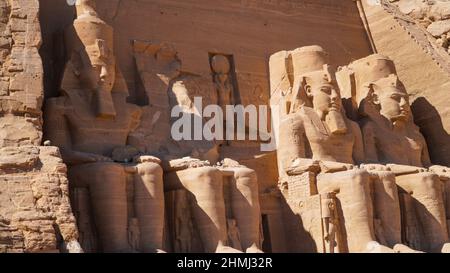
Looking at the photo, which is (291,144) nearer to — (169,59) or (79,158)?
(169,59)

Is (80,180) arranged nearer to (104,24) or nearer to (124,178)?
(124,178)

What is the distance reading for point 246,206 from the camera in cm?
1257

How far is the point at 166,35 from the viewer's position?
1453 cm

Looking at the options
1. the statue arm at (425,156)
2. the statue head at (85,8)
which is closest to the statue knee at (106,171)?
Answer: the statue head at (85,8)

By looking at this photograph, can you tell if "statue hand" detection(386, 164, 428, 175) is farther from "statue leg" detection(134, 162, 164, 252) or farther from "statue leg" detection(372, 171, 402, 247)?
"statue leg" detection(134, 162, 164, 252)

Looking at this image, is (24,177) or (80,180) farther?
(80,180)

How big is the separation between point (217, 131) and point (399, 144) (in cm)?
295

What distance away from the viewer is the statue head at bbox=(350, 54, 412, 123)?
14977 millimetres

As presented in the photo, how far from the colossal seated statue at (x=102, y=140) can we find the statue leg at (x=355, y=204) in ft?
8.69

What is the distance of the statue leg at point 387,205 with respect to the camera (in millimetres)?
13047

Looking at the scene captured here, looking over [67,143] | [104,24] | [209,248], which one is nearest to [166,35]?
[104,24]

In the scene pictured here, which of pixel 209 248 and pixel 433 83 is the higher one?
pixel 433 83

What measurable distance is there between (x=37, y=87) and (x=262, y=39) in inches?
208

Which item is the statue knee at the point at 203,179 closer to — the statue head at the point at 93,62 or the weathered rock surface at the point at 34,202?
the statue head at the point at 93,62
